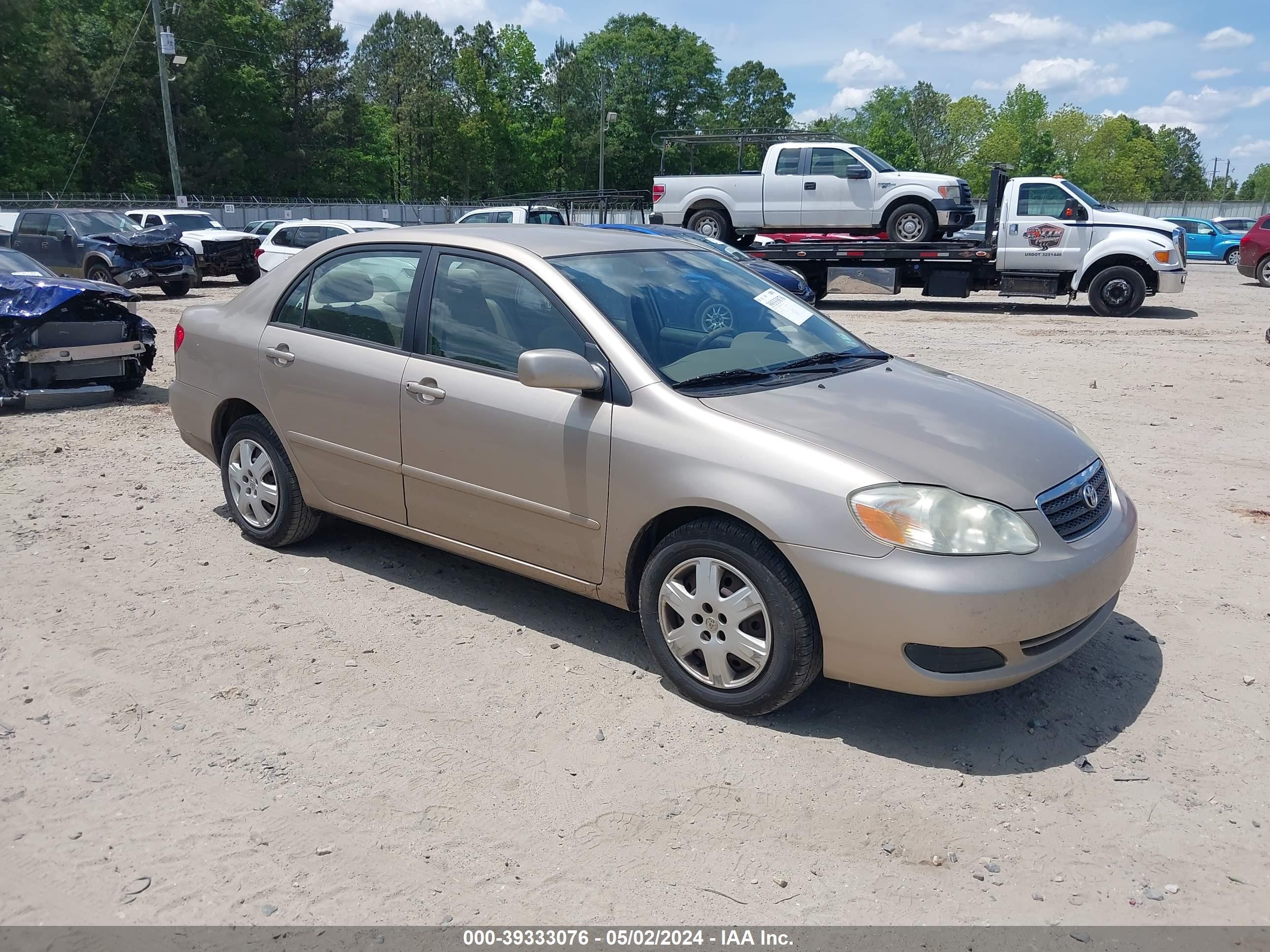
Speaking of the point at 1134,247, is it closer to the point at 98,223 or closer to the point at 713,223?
the point at 713,223

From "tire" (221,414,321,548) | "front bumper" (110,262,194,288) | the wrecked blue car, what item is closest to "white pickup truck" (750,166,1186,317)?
"front bumper" (110,262,194,288)

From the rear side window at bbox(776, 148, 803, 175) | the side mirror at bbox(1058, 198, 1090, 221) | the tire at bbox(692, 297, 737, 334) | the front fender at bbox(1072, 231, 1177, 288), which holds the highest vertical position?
the rear side window at bbox(776, 148, 803, 175)

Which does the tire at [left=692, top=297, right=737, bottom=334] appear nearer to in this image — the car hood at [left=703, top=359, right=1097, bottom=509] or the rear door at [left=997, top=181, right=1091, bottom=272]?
the car hood at [left=703, top=359, right=1097, bottom=509]

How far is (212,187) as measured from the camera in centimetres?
6125

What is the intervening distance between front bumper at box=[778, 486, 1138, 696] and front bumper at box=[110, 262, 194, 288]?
19240 millimetres

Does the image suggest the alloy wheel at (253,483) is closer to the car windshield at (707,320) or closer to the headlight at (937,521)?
the car windshield at (707,320)

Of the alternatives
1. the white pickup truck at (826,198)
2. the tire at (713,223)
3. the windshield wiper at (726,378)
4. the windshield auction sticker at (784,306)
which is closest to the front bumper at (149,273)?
the white pickup truck at (826,198)

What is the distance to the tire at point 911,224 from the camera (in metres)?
18.6

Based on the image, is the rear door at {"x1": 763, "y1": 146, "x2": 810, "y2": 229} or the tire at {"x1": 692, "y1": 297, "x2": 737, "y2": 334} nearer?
the tire at {"x1": 692, "y1": 297, "x2": 737, "y2": 334}

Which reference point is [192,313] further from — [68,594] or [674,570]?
[674,570]

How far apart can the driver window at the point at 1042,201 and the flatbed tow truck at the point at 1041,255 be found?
0.04 feet

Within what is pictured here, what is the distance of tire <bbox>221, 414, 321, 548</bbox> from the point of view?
5203mm

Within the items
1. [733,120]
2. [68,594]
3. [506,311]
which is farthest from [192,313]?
[733,120]

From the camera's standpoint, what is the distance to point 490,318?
4.37 m
